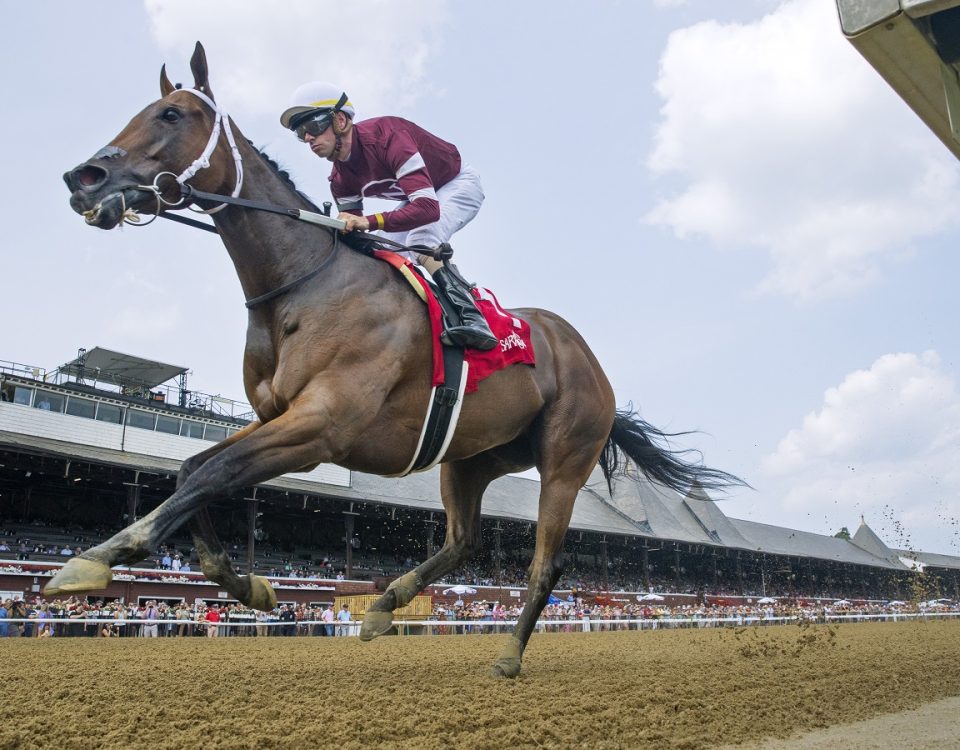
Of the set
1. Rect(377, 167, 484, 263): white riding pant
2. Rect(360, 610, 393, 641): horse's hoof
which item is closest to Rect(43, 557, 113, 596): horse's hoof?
Rect(360, 610, 393, 641): horse's hoof

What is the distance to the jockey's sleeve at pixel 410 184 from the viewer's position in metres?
4.81

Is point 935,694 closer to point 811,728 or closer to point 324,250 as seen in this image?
point 811,728

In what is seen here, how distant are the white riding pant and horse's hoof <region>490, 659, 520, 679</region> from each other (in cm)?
257

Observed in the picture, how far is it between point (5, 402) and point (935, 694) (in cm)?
2865

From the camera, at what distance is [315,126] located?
4793mm

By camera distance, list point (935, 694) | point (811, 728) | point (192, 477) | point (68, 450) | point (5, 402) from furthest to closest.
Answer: point (5, 402), point (68, 450), point (935, 694), point (811, 728), point (192, 477)

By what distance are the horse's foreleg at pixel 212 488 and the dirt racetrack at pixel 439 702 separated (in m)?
0.56

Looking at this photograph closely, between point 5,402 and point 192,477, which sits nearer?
point 192,477

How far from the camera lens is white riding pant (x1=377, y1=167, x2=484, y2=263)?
516 cm

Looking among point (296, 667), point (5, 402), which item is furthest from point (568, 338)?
point (5, 402)

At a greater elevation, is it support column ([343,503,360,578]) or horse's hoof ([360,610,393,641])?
support column ([343,503,360,578])

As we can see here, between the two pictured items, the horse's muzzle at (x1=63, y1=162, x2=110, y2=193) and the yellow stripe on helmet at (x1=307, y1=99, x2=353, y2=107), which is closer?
the horse's muzzle at (x1=63, y1=162, x2=110, y2=193)

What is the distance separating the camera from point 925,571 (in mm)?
66000

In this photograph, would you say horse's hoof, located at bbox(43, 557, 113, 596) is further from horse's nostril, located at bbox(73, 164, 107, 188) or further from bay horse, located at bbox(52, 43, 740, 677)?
horse's nostril, located at bbox(73, 164, 107, 188)
